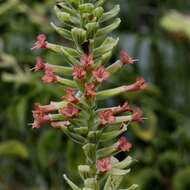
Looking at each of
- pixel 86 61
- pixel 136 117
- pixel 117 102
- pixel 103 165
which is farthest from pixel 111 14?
pixel 117 102

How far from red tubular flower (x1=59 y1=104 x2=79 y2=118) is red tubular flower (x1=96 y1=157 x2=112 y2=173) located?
0.18 meters

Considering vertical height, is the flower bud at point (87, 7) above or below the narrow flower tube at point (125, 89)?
above

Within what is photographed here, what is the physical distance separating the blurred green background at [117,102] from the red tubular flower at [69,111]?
3.34 m

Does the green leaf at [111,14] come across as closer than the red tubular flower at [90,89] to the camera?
No

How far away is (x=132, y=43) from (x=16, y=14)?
1161 mm

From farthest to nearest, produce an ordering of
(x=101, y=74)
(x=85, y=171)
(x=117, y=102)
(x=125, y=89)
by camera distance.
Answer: (x=117, y=102) → (x=125, y=89) → (x=85, y=171) → (x=101, y=74)

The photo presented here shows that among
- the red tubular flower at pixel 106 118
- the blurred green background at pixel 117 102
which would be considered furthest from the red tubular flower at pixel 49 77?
the blurred green background at pixel 117 102

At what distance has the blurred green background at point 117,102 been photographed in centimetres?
610

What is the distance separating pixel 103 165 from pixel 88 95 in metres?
0.24

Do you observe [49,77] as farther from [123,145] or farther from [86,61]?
[123,145]

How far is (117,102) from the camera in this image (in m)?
6.19

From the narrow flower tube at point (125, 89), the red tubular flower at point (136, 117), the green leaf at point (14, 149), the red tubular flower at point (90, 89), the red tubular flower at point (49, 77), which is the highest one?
the red tubular flower at point (90, 89)

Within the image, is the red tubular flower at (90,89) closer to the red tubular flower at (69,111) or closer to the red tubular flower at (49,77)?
the red tubular flower at (69,111)

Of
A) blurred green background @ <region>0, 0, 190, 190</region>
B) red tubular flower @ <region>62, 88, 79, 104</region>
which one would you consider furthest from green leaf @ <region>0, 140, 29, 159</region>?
red tubular flower @ <region>62, 88, 79, 104</region>
